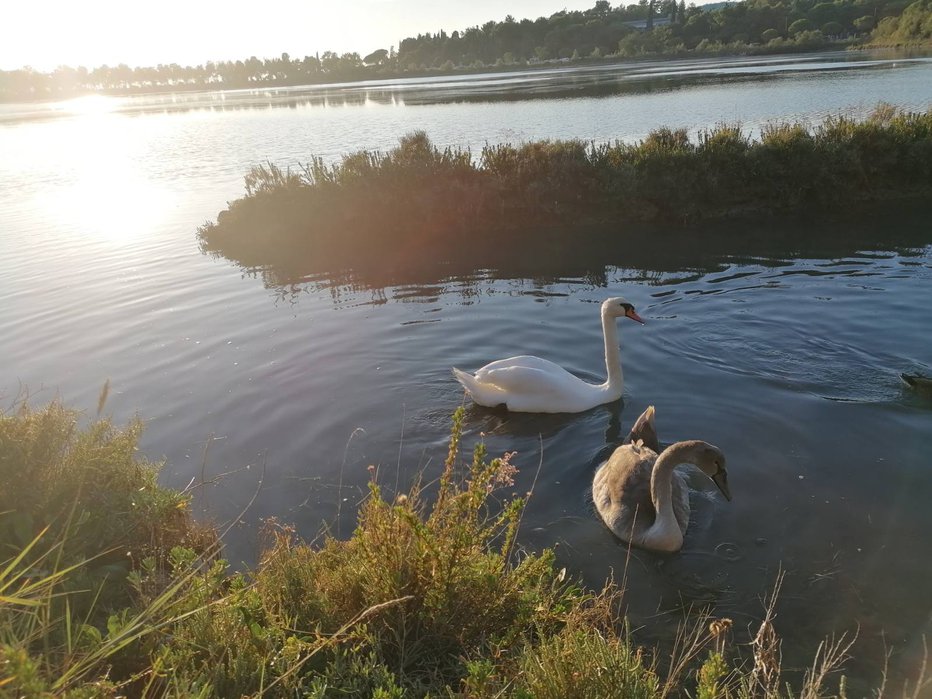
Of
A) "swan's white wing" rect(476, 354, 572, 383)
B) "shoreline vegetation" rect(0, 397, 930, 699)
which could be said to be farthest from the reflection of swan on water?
"shoreline vegetation" rect(0, 397, 930, 699)

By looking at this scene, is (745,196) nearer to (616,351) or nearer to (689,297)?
(689,297)

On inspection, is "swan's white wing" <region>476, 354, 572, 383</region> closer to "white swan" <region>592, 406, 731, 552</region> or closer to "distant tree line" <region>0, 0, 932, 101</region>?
"white swan" <region>592, 406, 731, 552</region>

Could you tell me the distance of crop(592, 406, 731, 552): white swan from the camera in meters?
5.42

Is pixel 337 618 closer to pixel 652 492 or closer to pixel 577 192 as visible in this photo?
pixel 652 492

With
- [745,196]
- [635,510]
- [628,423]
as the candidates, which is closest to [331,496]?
[635,510]

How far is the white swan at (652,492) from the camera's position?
213 inches

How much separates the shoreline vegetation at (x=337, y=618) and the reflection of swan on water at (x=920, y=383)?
428 cm

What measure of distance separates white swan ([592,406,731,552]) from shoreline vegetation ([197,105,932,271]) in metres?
10.7

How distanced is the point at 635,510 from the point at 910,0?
12766 cm

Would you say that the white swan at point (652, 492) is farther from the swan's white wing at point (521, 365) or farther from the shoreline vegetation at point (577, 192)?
the shoreline vegetation at point (577, 192)

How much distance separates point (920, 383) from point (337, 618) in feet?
22.9

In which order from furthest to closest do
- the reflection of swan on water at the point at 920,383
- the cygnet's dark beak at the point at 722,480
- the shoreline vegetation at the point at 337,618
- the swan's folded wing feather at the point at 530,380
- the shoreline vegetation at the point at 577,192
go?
1. the shoreline vegetation at the point at 577,192
2. the swan's folded wing feather at the point at 530,380
3. the reflection of swan on water at the point at 920,383
4. the cygnet's dark beak at the point at 722,480
5. the shoreline vegetation at the point at 337,618

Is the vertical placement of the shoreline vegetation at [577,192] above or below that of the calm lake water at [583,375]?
above

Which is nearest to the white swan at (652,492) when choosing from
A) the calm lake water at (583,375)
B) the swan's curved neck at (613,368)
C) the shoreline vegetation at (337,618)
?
the calm lake water at (583,375)
